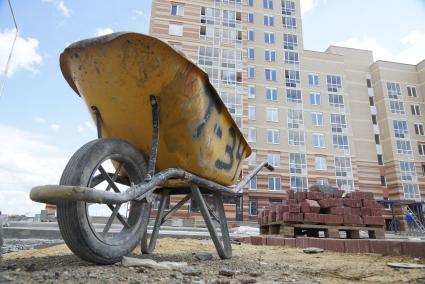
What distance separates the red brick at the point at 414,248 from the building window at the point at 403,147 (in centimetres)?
3687

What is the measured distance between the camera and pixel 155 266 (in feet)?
7.56

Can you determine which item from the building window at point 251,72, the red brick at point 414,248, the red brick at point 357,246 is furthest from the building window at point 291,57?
the red brick at point 414,248

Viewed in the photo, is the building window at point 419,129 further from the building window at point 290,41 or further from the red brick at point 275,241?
the red brick at point 275,241

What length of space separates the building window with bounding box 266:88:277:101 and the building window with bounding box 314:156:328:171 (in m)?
7.69

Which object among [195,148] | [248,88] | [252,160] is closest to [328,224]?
[195,148]

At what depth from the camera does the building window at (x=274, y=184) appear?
1141 inches

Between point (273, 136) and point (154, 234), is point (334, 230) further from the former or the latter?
point (273, 136)

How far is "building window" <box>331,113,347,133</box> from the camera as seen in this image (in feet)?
108

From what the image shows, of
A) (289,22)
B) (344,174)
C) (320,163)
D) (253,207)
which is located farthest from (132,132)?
(289,22)

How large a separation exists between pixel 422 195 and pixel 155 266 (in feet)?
130

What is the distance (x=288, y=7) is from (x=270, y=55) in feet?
23.5

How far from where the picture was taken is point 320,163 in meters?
31.4

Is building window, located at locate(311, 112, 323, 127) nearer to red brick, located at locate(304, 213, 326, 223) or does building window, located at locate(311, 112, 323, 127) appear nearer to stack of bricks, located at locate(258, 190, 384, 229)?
stack of bricks, located at locate(258, 190, 384, 229)

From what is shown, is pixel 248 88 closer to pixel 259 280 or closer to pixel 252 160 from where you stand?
pixel 252 160
